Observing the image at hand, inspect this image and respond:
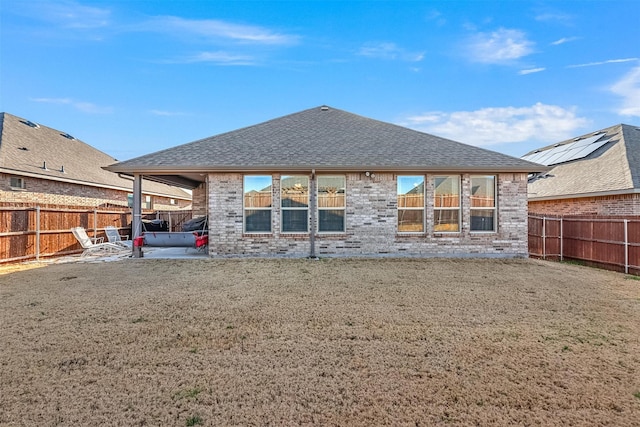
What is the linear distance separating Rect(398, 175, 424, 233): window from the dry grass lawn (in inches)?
139

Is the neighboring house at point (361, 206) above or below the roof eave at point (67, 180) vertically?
below

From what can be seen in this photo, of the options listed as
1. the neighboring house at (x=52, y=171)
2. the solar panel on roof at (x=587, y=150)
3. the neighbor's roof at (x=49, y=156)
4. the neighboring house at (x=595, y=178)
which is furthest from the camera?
the solar panel on roof at (x=587, y=150)

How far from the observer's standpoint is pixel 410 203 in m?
10.6

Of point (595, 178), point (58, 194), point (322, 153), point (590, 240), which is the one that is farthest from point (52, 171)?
point (595, 178)

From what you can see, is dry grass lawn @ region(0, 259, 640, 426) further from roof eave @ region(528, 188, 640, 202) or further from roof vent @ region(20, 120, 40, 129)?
roof vent @ region(20, 120, 40, 129)

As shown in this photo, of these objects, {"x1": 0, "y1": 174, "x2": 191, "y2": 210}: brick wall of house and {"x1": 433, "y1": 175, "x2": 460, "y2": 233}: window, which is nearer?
{"x1": 433, "y1": 175, "x2": 460, "y2": 233}: window

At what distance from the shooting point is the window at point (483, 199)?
1066 cm

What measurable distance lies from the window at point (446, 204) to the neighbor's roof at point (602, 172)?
555 cm

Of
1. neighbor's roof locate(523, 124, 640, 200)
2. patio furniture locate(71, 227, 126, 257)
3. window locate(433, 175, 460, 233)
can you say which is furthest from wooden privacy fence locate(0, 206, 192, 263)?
neighbor's roof locate(523, 124, 640, 200)

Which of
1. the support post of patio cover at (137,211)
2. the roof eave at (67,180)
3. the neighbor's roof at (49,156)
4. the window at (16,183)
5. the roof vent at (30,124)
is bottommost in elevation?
the support post of patio cover at (137,211)

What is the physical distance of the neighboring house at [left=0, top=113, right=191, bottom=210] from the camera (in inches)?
527

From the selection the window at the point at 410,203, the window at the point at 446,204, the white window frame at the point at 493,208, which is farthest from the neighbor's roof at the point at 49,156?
the white window frame at the point at 493,208

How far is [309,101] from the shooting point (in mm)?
20375

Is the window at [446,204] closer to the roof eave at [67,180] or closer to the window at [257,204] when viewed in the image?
the window at [257,204]
